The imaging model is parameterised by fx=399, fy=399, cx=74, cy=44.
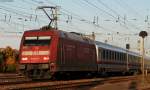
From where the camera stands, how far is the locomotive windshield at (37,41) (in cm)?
2538

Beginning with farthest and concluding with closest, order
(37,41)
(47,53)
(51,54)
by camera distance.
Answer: (37,41) < (47,53) < (51,54)

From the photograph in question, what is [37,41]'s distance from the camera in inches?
1012

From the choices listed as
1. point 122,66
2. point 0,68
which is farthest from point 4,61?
point 122,66

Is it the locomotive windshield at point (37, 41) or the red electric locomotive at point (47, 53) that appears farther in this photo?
the locomotive windshield at point (37, 41)

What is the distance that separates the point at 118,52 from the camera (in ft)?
134

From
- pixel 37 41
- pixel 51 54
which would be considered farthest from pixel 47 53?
pixel 37 41

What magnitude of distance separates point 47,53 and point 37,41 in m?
1.31

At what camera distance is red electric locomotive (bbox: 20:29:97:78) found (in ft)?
80.8

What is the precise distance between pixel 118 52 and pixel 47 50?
666 inches

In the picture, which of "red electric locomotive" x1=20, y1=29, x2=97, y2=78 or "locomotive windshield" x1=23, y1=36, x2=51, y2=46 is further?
"locomotive windshield" x1=23, y1=36, x2=51, y2=46

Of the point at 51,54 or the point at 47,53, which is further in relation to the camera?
the point at 47,53

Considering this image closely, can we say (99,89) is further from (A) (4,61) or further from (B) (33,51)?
(A) (4,61)

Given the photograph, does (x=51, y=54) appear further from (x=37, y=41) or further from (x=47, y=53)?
Answer: (x=37, y=41)

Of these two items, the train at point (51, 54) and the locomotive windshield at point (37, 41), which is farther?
the locomotive windshield at point (37, 41)
